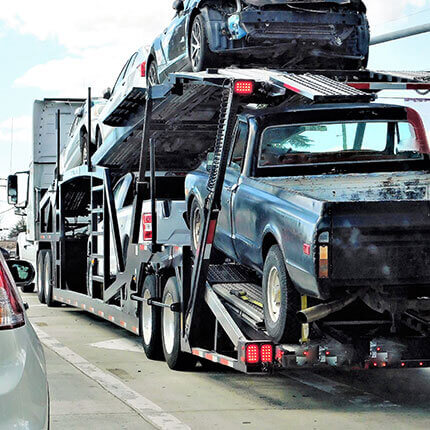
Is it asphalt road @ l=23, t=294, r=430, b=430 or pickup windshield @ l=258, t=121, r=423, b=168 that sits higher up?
pickup windshield @ l=258, t=121, r=423, b=168

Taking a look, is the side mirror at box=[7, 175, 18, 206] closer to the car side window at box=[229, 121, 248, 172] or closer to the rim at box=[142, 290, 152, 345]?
the rim at box=[142, 290, 152, 345]

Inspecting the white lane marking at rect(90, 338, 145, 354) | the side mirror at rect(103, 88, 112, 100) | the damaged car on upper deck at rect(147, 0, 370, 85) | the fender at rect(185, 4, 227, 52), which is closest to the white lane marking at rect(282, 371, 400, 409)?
the white lane marking at rect(90, 338, 145, 354)

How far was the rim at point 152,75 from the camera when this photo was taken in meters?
13.5

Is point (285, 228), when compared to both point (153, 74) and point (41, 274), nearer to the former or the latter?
point (153, 74)

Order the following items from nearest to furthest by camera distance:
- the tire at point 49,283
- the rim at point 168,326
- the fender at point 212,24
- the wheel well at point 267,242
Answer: the wheel well at point 267,242 < the rim at point 168,326 < the fender at point 212,24 < the tire at point 49,283

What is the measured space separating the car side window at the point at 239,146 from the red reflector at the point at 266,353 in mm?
1767

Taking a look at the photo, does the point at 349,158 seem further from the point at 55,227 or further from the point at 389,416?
the point at 55,227

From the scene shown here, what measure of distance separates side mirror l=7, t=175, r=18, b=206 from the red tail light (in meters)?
9.94

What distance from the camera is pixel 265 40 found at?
11359mm

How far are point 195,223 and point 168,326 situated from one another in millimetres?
1120

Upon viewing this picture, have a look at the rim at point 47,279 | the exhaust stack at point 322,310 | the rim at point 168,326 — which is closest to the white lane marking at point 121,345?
the rim at point 168,326

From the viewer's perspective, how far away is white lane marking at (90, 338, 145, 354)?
40.1ft

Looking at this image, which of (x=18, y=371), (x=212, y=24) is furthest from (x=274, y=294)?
(x=212, y=24)

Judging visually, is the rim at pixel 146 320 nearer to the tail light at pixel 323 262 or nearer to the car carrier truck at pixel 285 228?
the car carrier truck at pixel 285 228
